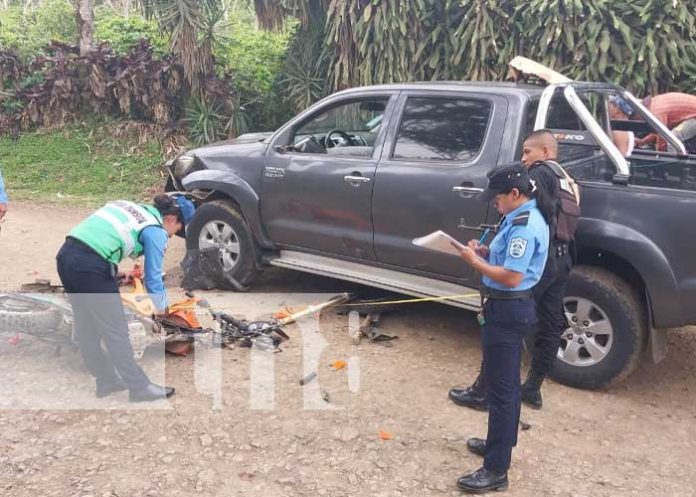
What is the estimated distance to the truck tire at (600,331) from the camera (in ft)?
→ 13.4

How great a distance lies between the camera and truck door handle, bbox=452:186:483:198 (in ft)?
14.4

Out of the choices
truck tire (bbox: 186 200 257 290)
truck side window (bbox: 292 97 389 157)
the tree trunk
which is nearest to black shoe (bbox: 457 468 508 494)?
truck side window (bbox: 292 97 389 157)

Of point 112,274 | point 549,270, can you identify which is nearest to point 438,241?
point 549,270

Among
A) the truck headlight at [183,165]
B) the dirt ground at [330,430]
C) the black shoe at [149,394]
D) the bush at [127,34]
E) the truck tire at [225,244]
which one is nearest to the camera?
the dirt ground at [330,430]

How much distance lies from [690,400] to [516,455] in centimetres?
146

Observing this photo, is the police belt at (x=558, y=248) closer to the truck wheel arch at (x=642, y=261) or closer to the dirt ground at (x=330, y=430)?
the truck wheel arch at (x=642, y=261)

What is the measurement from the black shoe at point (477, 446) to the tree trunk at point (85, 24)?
426 inches

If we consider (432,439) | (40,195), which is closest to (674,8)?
(432,439)

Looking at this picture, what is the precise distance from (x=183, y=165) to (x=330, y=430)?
321 cm

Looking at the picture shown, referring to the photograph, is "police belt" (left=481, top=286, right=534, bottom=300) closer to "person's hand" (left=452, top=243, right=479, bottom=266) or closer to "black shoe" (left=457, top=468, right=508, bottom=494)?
"person's hand" (left=452, top=243, right=479, bottom=266)

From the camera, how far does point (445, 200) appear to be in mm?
4516

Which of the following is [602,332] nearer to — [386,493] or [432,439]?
[432,439]

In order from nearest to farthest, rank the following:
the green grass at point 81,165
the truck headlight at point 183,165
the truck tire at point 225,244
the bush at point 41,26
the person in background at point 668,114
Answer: the person in background at point 668,114
the truck tire at point 225,244
the truck headlight at point 183,165
the green grass at point 81,165
the bush at point 41,26

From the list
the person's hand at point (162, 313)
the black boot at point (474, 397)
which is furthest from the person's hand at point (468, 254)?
the person's hand at point (162, 313)
